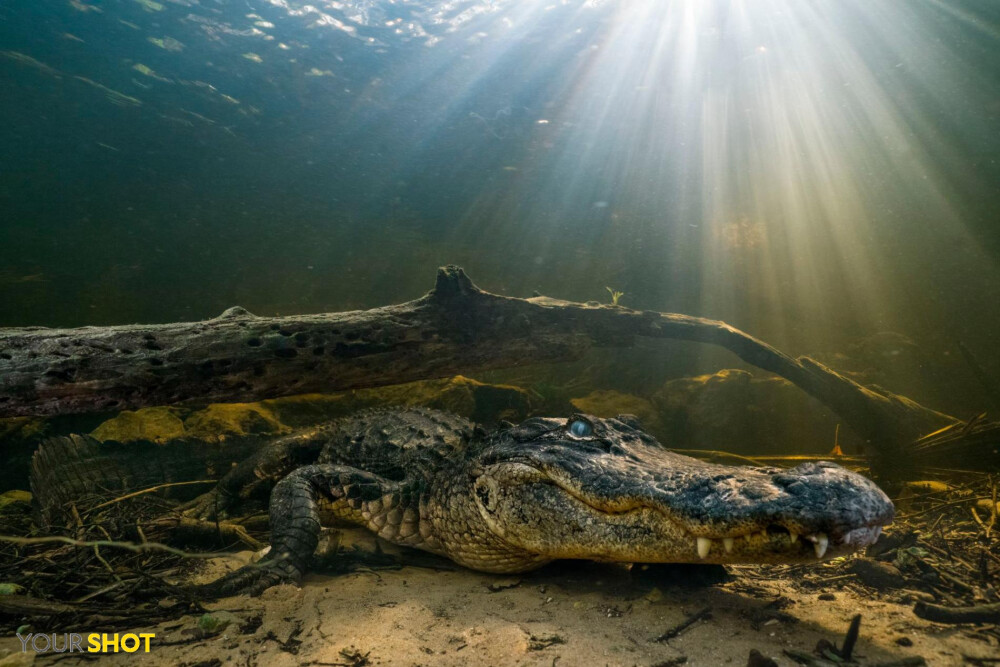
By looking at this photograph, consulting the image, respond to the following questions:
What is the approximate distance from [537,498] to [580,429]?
471 millimetres

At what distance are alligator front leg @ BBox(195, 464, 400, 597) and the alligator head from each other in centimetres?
95

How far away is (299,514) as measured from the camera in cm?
310

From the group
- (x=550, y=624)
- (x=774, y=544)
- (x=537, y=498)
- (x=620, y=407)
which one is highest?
(x=774, y=544)

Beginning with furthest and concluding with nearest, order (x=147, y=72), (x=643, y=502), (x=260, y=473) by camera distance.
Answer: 1. (x=147, y=72)
2. (x=260, y=473)
3. (x=643, y=502)

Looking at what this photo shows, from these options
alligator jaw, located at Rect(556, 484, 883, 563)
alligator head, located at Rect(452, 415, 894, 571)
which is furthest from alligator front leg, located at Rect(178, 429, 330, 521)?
alligator jaw, located at Rect(556, 484, 883, 563)

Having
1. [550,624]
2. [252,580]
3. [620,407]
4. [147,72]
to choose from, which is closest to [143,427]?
[252,580]

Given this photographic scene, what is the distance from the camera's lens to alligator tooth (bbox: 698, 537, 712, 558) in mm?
1849

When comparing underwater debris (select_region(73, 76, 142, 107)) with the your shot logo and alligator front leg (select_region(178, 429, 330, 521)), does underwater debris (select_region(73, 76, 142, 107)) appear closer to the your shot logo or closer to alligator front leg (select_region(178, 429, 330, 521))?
alligator front leg (select_region(178, 429, 330, 521))

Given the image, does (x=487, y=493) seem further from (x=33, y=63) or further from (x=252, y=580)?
(x=33, y=63)

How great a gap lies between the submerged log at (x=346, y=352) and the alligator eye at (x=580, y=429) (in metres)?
1.83

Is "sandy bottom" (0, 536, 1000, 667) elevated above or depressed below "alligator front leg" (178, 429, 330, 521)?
above

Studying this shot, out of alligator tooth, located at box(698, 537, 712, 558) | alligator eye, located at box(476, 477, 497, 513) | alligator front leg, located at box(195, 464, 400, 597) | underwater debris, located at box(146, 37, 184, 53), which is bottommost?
alligator front leg, located at box(195, 464, 400, 597)

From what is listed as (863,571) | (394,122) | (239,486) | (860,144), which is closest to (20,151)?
(394,122)

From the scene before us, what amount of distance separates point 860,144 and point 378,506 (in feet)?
46.3
